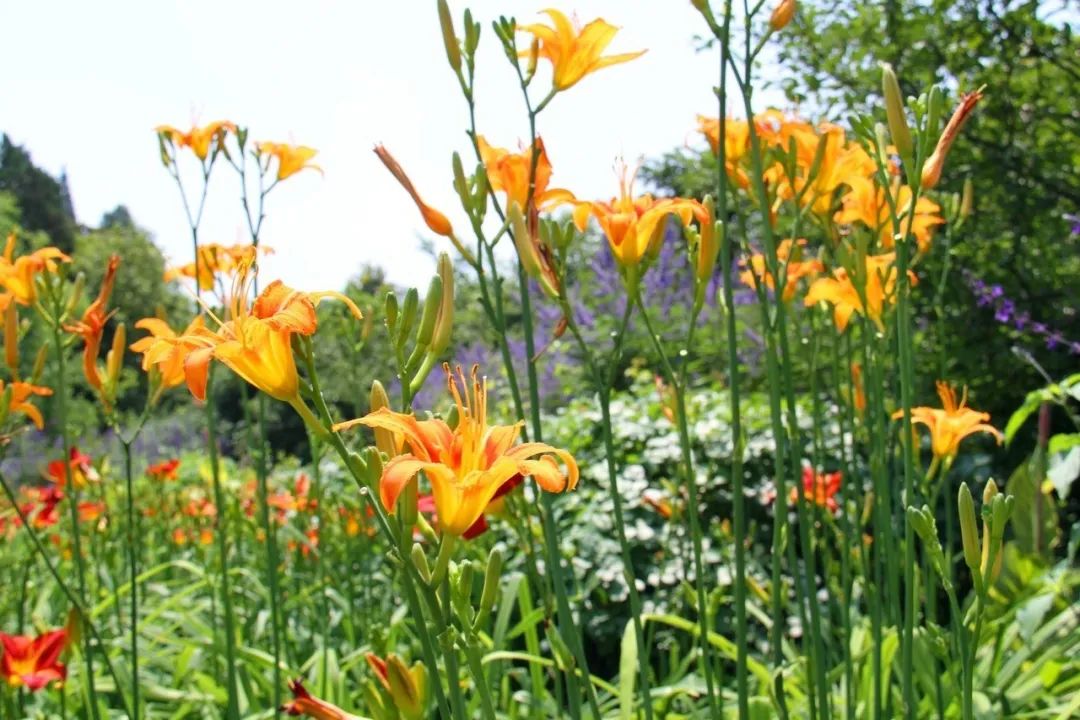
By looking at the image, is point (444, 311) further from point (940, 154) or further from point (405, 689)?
point (940, 154)

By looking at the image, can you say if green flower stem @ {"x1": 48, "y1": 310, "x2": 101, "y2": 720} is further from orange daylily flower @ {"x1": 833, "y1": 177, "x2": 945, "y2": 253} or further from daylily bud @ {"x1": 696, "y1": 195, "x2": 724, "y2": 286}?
orange daylily flower @ {"x1": 833, "y1": 177, "x2": 945, "y2": 253}

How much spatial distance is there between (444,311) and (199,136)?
1.21m

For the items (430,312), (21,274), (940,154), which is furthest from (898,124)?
(21,274)

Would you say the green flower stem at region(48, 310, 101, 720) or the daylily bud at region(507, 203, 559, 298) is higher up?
the daylily bud at region(507, 203, 559, 298)

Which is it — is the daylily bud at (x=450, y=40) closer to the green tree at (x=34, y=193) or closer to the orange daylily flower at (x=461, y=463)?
the orange daylily flower at (x=461, y=463)

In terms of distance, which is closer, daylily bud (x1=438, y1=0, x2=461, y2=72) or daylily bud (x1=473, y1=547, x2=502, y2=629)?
daylily bud (x1=473, y1=547, x2=502, y2=629)

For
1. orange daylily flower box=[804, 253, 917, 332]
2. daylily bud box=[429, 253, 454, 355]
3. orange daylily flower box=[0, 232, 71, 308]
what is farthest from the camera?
orange daylily flower box=[0, 232, 71, 308]

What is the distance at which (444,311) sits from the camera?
98cm

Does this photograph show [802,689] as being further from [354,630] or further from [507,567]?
[507,567]

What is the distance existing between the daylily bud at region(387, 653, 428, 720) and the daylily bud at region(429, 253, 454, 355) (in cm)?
29

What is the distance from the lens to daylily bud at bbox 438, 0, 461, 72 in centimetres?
126

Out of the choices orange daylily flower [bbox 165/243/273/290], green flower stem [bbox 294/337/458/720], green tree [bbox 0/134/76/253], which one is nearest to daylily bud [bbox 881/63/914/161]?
green flower stem [bbox 294/337/458/720]

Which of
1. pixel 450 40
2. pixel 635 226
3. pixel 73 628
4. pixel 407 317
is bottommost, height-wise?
pixel 73 628

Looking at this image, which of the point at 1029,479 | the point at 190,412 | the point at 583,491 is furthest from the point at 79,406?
the point at 1029,479
